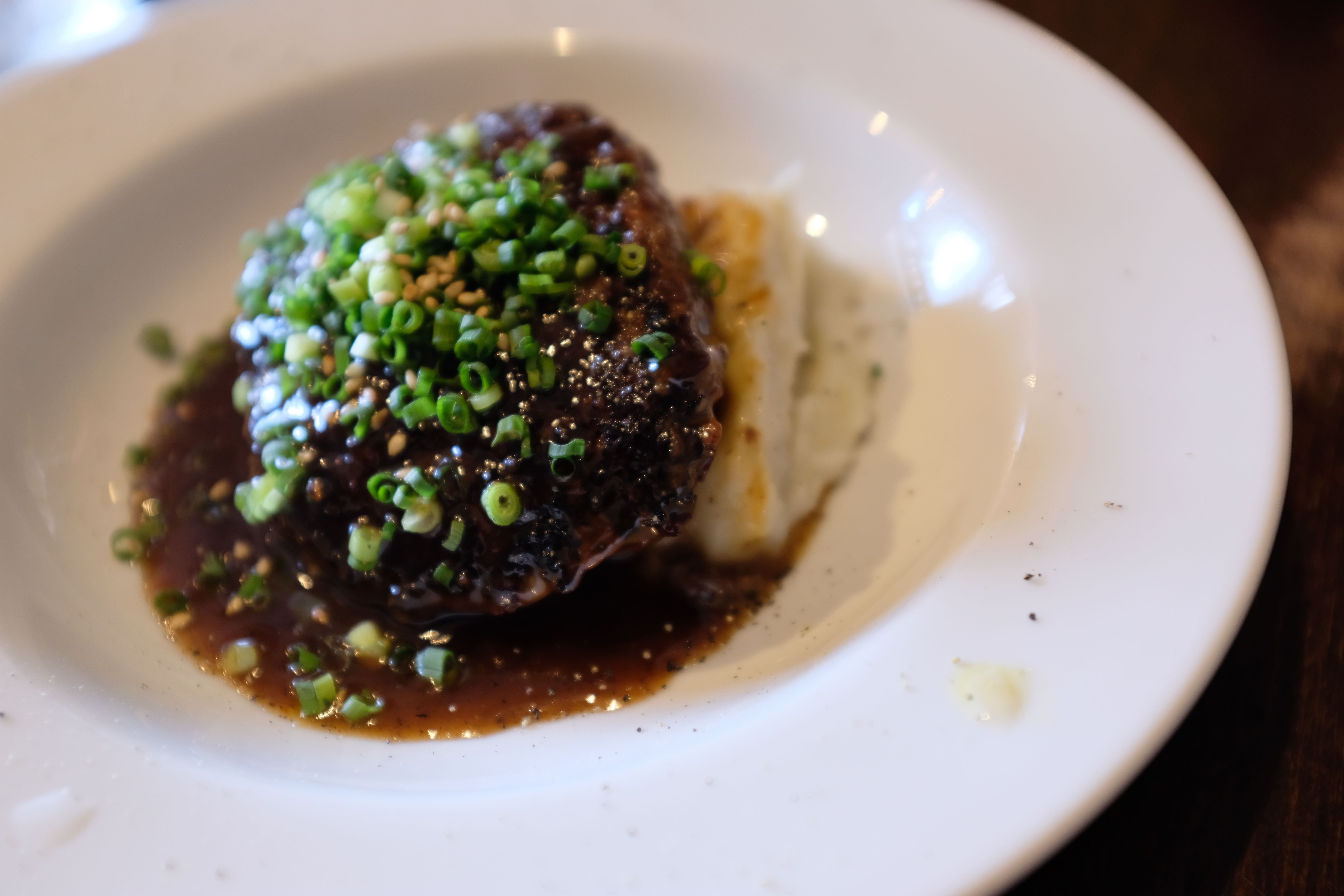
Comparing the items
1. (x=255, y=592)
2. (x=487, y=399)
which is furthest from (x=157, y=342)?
(x=487, y=399)

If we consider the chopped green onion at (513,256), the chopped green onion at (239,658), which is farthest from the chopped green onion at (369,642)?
the chopped green onion at (513,256)

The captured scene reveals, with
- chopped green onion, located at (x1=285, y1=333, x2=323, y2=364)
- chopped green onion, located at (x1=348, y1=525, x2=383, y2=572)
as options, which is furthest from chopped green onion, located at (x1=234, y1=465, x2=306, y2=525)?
chopped green onion, located at (x1=285, y1=333, x2=323, y2=364)

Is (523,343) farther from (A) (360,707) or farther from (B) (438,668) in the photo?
(A) (360,707)

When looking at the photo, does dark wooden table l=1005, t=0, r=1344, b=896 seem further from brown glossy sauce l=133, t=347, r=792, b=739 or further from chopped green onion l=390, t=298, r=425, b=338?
chopped green onion l=390, t=298, r=425, b=338

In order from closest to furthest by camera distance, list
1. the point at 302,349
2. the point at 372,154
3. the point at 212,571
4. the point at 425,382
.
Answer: the point at 425,382 < the point at 302,349 < the point at 212,571 < the point at 372,154

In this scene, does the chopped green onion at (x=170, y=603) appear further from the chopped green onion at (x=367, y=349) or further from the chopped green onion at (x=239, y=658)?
the chopped green onion at (x=367, y=349)

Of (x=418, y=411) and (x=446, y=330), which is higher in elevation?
(x=446, y=330)
